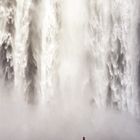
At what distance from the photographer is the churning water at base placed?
547 inches

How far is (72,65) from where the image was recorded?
48.8ft

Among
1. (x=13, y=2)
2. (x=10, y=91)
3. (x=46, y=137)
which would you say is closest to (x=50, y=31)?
(x=13, y=2)

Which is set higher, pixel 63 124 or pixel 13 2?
pixel 13 2

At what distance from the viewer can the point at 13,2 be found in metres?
14.6

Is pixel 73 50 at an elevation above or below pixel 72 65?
above

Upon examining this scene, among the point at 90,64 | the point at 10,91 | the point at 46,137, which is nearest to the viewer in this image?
the point at 46,137

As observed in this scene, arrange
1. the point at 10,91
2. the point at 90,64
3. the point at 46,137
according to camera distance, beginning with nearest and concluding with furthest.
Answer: the point at 46,137
the point at 10,91
the point at 90,64

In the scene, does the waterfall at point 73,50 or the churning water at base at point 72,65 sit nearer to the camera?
the churning water at base at point 72,65

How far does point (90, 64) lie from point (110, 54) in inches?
34.0

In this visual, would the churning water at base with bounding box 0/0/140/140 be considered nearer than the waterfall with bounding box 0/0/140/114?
Yes

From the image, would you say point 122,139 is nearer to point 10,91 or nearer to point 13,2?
point 10,91

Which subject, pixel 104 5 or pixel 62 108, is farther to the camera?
pixel 104 5

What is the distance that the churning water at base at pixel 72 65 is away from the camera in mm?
13891

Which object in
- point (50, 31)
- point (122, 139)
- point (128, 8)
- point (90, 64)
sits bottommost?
A: point (122, 139)
